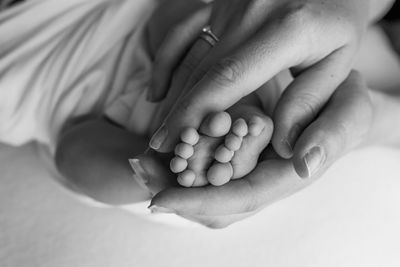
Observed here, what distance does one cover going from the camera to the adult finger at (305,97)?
0.52 meters

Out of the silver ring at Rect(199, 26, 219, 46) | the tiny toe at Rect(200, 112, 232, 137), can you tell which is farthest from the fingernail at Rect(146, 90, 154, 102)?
the tiny toe at Rect(200, 112, 232, 137)

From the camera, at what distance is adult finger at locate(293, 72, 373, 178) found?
0.49m

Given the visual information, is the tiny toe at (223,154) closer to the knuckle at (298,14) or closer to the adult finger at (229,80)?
the adult finger at (229,80)

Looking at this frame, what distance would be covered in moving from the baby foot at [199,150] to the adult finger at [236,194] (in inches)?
0.6

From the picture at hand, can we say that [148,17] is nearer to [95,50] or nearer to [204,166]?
[95,50]

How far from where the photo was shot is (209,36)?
0.62 m

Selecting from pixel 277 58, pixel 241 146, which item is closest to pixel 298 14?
pixel 277 58

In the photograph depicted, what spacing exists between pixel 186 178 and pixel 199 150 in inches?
1.3

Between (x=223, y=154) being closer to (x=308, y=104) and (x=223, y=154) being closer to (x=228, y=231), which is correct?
(x=308, y=104)

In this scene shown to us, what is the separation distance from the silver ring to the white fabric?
0.15 meters

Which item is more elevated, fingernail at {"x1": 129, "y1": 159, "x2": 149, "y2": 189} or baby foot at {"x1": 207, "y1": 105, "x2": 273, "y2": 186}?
baby foot at {"x1": 207, "y1": 105, "x2": 273, "y2": 186}

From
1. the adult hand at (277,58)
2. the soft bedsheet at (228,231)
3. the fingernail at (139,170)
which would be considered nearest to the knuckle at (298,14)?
the adult hand at (277,58)

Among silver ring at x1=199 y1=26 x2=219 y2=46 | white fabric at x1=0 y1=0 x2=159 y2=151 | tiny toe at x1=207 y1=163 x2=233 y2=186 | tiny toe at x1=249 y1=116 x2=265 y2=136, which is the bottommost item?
white fabric at x1=0 y1=0 x2=159 y2=151

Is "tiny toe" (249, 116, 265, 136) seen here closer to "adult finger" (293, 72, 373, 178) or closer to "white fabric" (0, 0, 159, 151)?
"adult finger" (293, 72, 373, 178)
